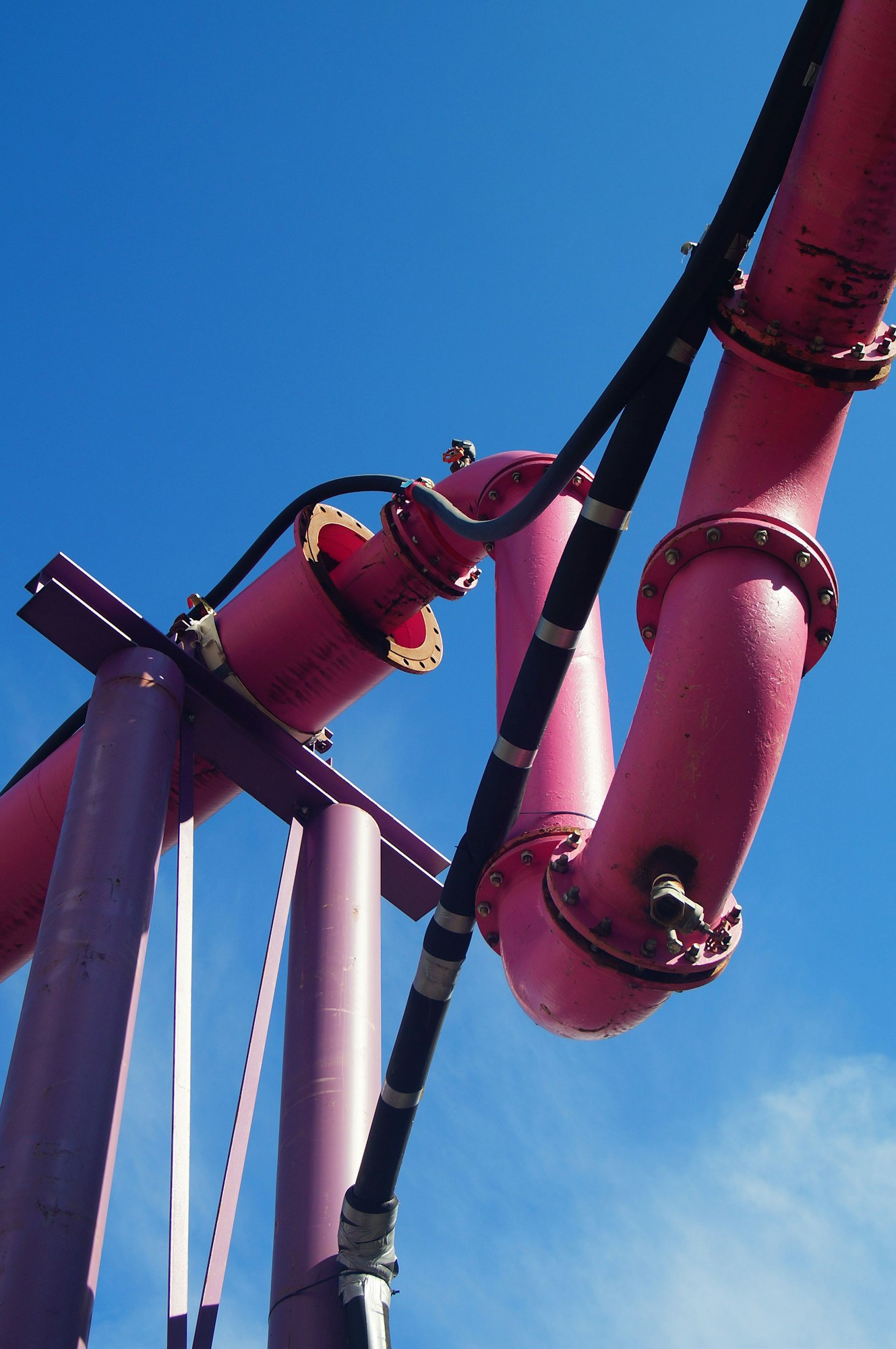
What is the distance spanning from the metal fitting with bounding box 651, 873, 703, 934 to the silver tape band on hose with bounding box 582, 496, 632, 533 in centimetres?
90

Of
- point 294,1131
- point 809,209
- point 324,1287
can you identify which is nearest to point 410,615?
point 294,1131

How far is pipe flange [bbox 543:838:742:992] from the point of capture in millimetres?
3020

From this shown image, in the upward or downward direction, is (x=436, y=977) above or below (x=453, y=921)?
below

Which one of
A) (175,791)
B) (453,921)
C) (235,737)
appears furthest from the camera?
(175,791)

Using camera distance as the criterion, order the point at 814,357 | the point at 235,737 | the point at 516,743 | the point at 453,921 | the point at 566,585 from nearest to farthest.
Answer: the point at 814,357, the point at 566,585, the point at 516,743, the point at 453,921, the point at 235,737

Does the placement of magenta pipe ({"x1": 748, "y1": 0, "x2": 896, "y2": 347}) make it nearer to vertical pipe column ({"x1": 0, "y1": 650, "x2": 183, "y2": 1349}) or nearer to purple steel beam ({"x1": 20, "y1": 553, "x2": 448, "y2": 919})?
vertical pipe column ({"x1": 0, "y1": 650, "x2": 183, "y2": 1349})

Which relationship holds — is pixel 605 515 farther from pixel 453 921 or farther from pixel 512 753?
pixel 453 921

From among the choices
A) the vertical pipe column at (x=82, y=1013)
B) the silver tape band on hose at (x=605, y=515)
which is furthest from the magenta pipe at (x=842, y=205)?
the vertical pipe column at (x=82, y=1013)

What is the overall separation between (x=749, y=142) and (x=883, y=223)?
1.37ft

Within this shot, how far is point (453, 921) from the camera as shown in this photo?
12.1 ft

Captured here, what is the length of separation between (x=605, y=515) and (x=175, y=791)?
131 inches

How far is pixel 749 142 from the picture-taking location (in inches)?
117

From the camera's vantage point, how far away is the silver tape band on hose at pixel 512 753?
3.45 meters

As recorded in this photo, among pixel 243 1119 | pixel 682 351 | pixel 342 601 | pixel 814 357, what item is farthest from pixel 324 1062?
pixel 814 357
